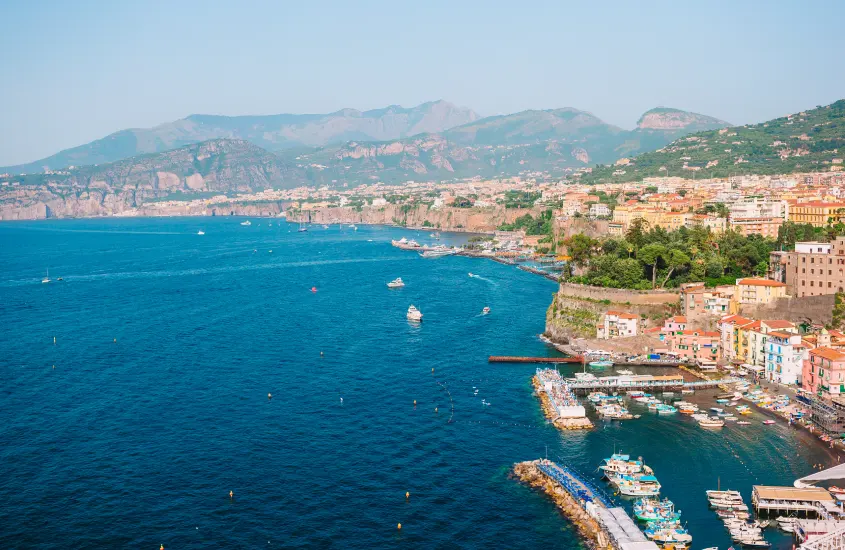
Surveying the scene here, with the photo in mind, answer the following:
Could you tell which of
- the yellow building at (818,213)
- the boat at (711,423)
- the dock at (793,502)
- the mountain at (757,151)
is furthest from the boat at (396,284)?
the mountain at (757,151)

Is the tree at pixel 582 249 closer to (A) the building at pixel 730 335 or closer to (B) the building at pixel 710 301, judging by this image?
(B) the building at pixel 710 301

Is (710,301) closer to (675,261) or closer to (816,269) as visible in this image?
(675,261)

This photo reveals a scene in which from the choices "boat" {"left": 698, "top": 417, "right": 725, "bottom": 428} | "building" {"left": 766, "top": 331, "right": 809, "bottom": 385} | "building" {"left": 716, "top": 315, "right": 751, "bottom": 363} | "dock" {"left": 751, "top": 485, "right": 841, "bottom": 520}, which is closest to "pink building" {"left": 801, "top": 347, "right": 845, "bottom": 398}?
"building" {"left": 766, "top": 331, "right": 809, "bottom": 385}

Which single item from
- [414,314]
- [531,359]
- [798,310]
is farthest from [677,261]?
[414,314]

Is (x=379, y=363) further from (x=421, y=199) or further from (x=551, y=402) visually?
(x=421, y=199)

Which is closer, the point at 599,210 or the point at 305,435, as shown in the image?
the point at 305,435
